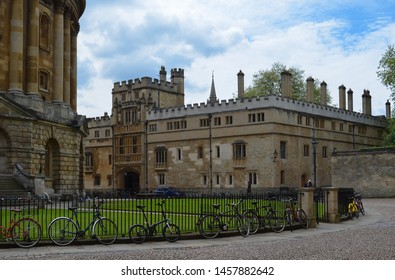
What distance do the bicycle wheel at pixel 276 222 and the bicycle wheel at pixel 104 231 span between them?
5335 mm

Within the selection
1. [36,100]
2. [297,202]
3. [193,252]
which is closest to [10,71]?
[36,100]

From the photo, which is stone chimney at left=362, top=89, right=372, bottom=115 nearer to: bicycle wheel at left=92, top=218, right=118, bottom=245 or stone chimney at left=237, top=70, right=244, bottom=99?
stone chimney at left=237, top=70, right=244, bottom=99

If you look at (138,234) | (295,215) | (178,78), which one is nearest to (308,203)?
(295,215)

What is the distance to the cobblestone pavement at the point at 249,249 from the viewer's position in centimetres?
1301

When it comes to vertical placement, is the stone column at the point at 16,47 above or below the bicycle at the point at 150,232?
above

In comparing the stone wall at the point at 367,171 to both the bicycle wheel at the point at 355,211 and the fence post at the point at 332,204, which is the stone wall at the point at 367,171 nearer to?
the bicycle wheel at the point at 355,211

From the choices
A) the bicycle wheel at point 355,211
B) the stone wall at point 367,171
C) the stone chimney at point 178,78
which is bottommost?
the bicycle wheel at point 355,211

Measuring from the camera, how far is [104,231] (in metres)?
15.8

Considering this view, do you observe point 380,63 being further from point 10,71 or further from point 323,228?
point 323,228

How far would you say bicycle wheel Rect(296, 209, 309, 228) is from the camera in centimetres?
2019

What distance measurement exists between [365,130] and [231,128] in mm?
17294

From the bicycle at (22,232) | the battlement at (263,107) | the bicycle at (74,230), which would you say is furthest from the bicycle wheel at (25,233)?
the battlement at (263,107)

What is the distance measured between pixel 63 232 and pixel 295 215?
27.6ft

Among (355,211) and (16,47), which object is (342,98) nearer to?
(16,47)
